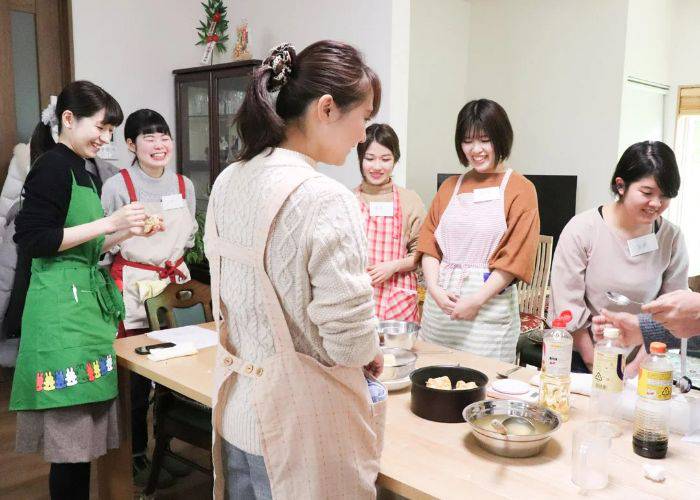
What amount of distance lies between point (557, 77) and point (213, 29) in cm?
279

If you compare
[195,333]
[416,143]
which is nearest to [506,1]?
[416,143]

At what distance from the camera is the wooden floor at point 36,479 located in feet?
8.35

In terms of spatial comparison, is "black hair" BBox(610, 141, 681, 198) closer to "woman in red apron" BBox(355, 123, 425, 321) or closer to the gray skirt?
"woman in red apron" BBox(355, 123, 425, 321)

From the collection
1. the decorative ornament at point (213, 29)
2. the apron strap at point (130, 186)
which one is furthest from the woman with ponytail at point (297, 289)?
the decorative ornament at point (213, 29)

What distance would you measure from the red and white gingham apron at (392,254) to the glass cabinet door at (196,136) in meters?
2.28

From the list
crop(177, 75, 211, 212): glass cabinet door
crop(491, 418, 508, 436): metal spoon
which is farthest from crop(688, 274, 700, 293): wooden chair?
crop(177, 75, 211, 212): glass cabinet door

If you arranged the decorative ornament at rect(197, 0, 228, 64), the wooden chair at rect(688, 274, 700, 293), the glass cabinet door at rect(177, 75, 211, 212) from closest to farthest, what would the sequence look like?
the wooden chair at rect(688, 274, 700, 293), the decorative ornament at rect(197, 0, 228, 64), the glass cabinet door at rect(177, 75, 211, 212)

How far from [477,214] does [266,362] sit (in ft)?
4.36

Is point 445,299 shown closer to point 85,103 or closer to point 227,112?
point 85,103

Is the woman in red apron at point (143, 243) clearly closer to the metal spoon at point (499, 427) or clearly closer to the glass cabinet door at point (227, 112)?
the glass cabinet door at point (227, 112)

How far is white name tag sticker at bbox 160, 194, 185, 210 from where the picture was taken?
2.84m

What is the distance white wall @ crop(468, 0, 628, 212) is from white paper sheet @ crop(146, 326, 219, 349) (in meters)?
3.66

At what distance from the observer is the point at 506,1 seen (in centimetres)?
531

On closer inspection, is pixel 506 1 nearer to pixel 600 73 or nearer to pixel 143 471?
pixel 600 73
